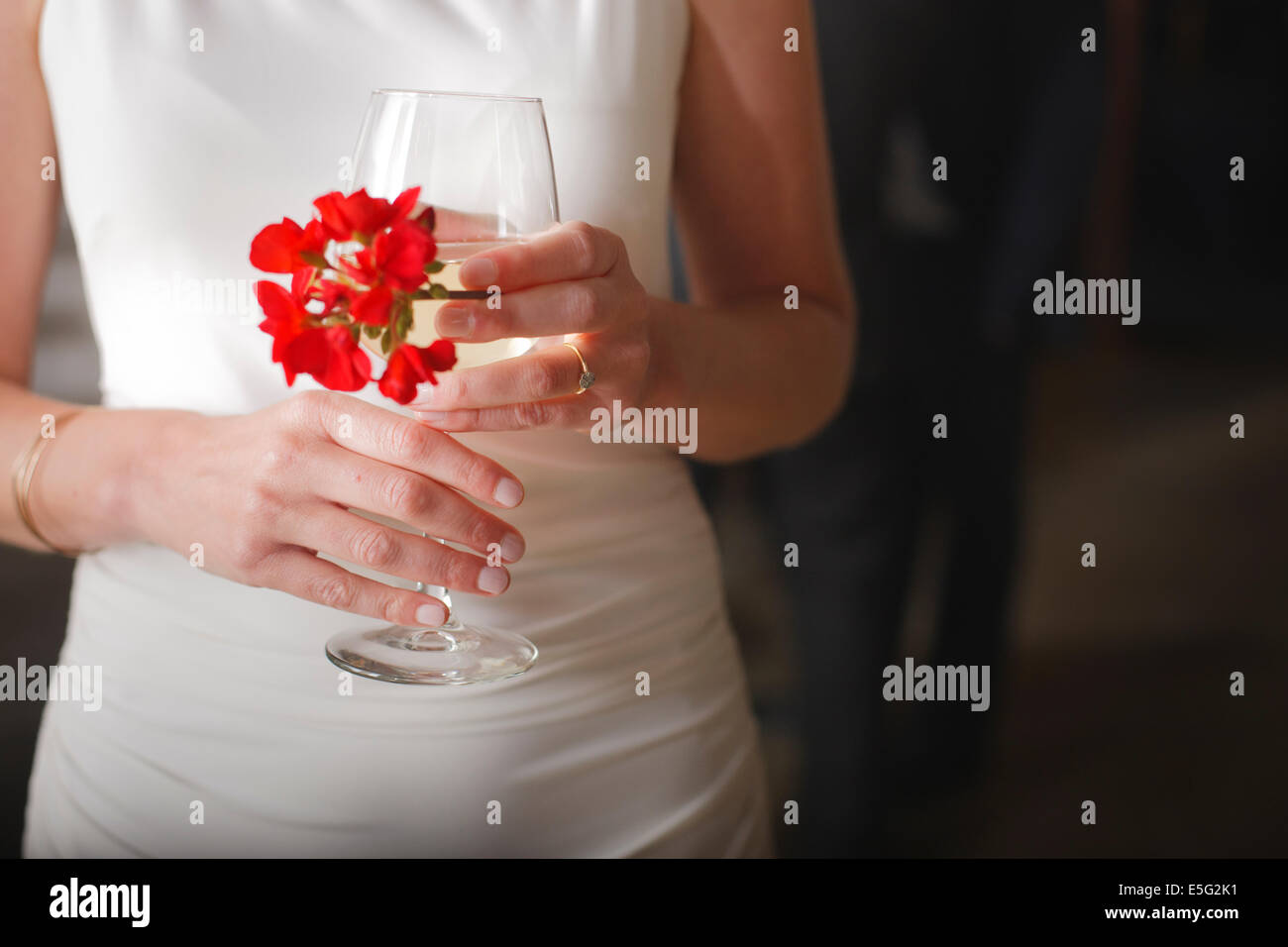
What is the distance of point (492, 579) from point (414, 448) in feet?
0.22

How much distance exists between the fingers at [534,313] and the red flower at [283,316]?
0.06 m

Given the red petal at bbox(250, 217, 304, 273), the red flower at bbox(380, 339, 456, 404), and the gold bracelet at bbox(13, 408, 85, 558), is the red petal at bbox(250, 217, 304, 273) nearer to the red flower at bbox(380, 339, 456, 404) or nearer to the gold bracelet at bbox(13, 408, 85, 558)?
the red flower at bbox(380, 339, 456, 404)

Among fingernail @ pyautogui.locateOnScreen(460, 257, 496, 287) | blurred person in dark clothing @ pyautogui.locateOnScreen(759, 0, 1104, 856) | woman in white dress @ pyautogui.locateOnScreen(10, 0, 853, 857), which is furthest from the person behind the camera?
blurred person in dark clothing @ pyautogui.locateOnScreen(759, 0, 1104, 856)

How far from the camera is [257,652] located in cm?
57

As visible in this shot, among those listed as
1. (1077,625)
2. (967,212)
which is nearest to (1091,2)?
(967,212)

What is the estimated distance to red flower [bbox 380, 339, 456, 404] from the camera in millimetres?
388

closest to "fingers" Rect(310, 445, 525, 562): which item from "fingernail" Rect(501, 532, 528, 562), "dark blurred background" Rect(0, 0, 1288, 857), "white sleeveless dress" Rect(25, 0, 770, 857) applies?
"fingernail" Rect(501, 532, 528, 562)

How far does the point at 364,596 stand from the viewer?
1.49 feet

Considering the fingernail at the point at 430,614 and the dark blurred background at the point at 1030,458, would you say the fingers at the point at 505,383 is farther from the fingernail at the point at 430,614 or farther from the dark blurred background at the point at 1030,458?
the dark blurred background at the point at 1030,458

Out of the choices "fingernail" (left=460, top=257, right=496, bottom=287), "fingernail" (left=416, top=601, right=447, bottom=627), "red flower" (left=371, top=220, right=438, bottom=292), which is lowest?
"fingernail" (left=416, top=601, right=447, bottom=627)

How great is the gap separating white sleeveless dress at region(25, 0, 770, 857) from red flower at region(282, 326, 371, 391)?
172 millimetres

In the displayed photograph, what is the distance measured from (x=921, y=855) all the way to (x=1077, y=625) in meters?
0.56

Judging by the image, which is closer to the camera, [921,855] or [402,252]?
[402,252]
